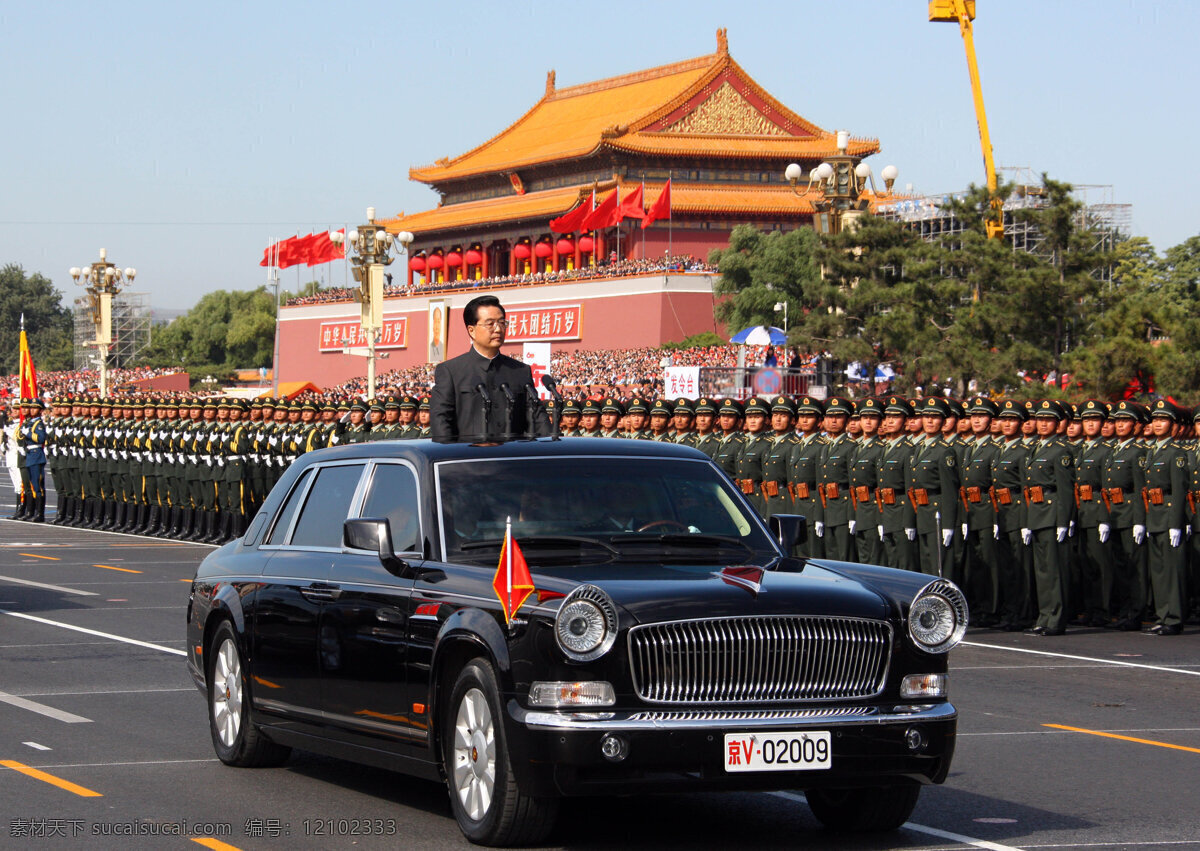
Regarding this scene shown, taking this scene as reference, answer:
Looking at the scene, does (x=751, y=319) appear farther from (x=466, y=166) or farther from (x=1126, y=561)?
(x=1126, y=561)

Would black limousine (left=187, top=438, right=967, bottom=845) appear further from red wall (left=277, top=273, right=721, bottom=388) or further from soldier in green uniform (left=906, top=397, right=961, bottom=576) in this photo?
red wall (left=277, top=273, right=721, bottom=388)

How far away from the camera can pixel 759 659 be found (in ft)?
21.7

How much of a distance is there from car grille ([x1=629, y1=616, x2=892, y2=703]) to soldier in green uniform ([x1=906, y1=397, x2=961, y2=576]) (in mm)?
9840

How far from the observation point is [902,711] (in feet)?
22.1

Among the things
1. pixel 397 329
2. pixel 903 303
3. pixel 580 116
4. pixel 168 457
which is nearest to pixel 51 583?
pixel 168 457

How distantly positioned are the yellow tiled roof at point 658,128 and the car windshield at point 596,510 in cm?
6490

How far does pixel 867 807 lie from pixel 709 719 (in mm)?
1121

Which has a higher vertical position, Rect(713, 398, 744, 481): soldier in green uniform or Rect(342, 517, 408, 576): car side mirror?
Rect(713, 398, 744, 481): soldier in green uniform

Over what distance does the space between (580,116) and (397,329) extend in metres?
13.6

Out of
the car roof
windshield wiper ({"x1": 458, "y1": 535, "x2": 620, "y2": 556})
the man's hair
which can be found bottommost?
windshield wiper ({"x1": 458, "y1": 535, "x2": 620, "y2": 556})

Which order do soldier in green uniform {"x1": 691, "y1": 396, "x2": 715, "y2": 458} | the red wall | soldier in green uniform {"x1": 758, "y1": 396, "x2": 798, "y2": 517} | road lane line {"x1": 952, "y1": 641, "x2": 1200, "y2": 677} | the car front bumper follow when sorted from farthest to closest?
the red wall
soldier in green uniform {"x1": 691, "y1": 396, "x2": 715, "y2": 458}
soldier in green uniform {"x1": 758, "y1": 396, "x2": 798, "y2": 517}
road lane line {"x1": 952, "y1": 641, "x2": 1200, "y2": 677}
the car front bumper

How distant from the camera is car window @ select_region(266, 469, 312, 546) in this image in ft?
28.8

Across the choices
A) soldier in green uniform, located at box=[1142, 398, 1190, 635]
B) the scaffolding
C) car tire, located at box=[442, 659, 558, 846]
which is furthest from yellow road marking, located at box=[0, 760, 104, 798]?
the scaffolding

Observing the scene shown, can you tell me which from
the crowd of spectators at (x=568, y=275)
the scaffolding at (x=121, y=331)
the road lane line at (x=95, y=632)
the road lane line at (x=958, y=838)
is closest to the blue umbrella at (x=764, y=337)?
the crowd of spectators at (x=568, y=275)
